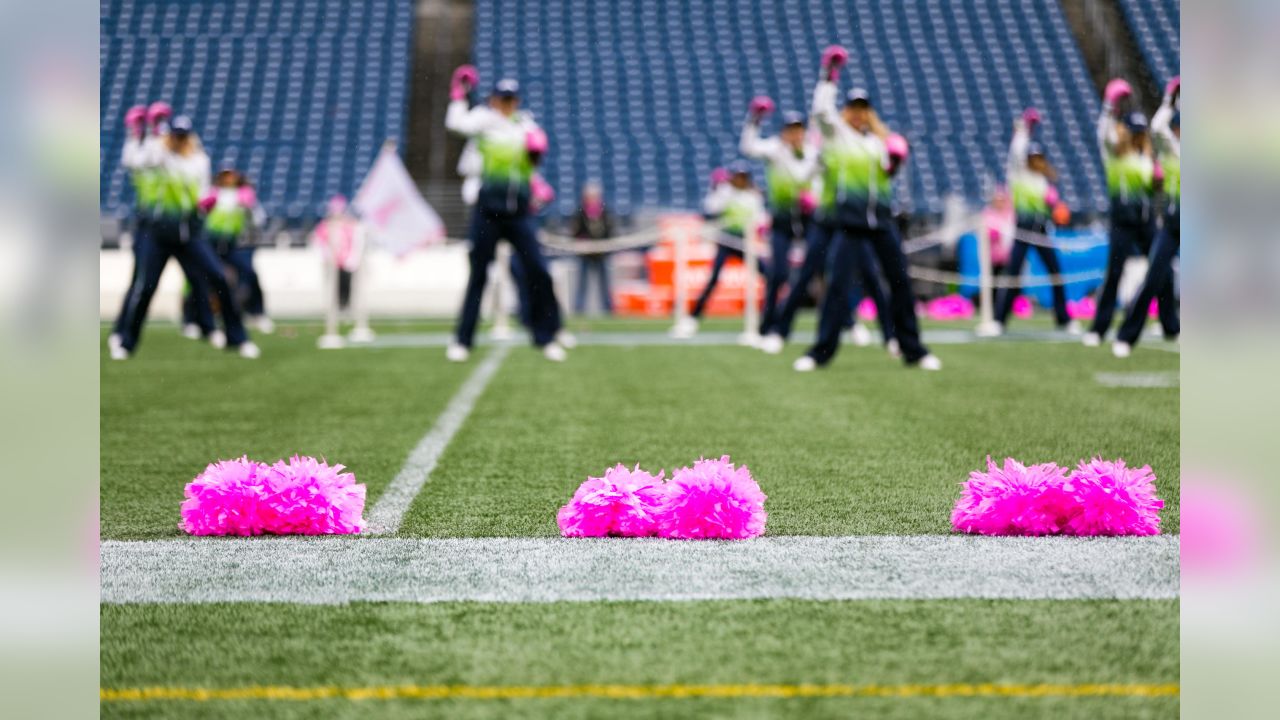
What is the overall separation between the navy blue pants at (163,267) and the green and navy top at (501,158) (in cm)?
239

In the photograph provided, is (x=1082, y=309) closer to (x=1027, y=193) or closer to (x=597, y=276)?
(x=1027, y=193)

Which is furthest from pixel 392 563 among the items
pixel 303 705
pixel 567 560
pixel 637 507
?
pixel 303 705

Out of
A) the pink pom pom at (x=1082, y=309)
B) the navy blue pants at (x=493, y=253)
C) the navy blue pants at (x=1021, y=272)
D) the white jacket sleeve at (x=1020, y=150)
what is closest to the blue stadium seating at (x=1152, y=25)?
the pink pom pom at (x=1082, y=309)

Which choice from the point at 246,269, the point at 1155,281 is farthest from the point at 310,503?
the point at 246,269

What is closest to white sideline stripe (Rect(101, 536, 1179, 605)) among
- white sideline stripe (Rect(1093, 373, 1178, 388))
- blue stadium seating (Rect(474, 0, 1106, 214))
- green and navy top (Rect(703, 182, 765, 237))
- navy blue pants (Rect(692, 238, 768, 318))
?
white sideline stripe (Rect(1093, 373, 1178, 388))

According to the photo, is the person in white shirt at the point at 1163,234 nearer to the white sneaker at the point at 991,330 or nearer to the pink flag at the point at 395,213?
the white sneaker at the point at 991,330

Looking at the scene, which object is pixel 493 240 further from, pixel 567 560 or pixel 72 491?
pixel 72 491

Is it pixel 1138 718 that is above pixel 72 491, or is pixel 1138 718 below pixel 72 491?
below

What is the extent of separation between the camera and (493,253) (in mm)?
11992

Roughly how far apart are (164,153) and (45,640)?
1102cm

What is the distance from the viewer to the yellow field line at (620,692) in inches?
106

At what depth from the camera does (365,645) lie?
3.07 metres

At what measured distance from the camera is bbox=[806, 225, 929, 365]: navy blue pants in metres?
11.0

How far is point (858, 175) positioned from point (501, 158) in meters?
2.54
